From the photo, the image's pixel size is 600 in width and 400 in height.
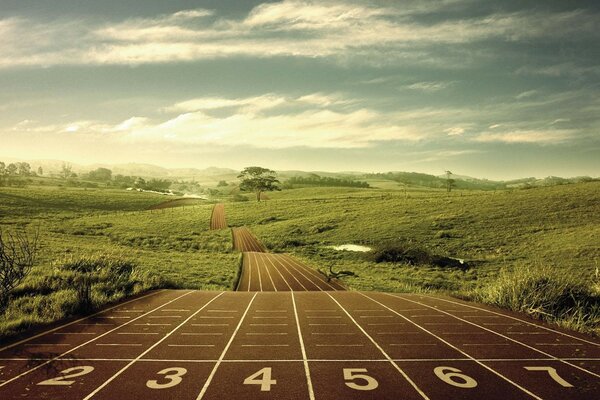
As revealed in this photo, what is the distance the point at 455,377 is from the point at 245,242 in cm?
4053

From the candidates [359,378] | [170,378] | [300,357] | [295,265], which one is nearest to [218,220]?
[295,265]

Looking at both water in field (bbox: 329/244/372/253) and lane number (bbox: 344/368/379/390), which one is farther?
water in field (bbox: 329/244/372/253)

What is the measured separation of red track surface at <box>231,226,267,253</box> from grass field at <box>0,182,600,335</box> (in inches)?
48.9

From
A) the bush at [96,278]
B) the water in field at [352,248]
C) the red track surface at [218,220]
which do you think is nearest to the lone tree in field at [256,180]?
the red track surface at [218,220]

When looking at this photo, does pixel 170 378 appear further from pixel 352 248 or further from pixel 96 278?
pixel 352 248

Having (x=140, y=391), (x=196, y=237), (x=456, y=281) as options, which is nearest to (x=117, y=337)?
(x=140, y=391)

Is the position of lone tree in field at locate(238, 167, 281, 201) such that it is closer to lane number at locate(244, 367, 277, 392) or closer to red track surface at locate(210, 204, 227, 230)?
red track surface at locate(210, 204, 227, 230)

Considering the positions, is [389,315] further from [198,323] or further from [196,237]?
[196,237]

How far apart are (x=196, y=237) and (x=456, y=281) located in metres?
33.9

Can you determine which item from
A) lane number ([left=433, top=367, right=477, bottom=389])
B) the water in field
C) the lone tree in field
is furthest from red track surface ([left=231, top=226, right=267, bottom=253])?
the lone tree in field

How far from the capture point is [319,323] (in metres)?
11.5

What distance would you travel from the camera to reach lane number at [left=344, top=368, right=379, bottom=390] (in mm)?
7016

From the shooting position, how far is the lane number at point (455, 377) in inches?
283

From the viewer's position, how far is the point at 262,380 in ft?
23.7
